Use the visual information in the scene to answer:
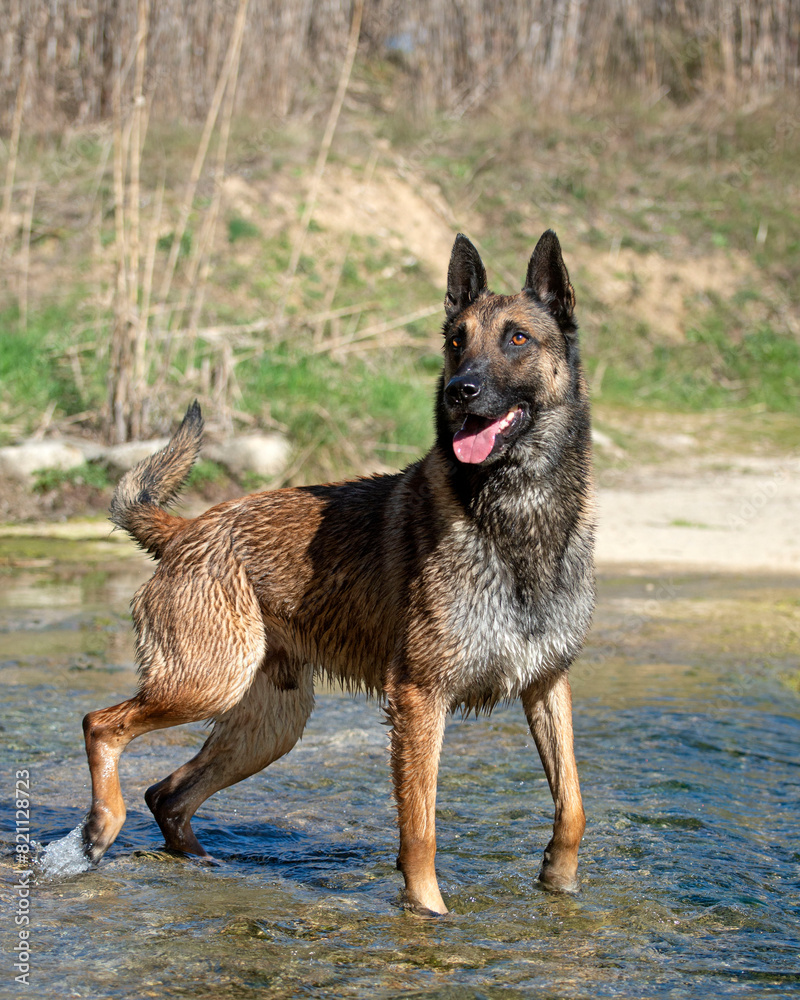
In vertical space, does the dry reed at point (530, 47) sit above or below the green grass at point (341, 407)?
above

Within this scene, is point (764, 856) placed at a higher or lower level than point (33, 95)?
lower

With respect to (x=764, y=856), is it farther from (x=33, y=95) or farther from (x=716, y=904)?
(x=33, y=95)

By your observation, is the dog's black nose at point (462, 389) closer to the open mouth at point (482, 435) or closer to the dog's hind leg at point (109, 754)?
the open mouth at point (482, 435)

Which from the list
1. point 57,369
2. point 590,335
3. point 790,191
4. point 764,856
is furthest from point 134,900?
point 790,191

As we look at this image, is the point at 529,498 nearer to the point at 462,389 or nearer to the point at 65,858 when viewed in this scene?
the point at 462,389

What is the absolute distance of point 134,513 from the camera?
436 cm

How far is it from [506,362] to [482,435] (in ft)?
0.92

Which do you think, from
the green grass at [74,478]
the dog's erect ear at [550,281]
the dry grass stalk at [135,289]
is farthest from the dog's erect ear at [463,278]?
the green grass at [74,478]

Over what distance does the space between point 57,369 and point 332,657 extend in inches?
300

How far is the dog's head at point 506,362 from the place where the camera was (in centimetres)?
360

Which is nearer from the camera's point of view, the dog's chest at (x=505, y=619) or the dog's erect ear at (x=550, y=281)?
the dog's chest at (x=505, y=619)

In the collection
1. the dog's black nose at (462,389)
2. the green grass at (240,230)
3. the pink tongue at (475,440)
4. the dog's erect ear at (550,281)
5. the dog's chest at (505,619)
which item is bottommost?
the dog's chest at (505,619)

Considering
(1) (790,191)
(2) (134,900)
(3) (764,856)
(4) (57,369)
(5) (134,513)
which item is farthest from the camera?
(1) (790,191)

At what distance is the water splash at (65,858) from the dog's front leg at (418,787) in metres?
1.13
